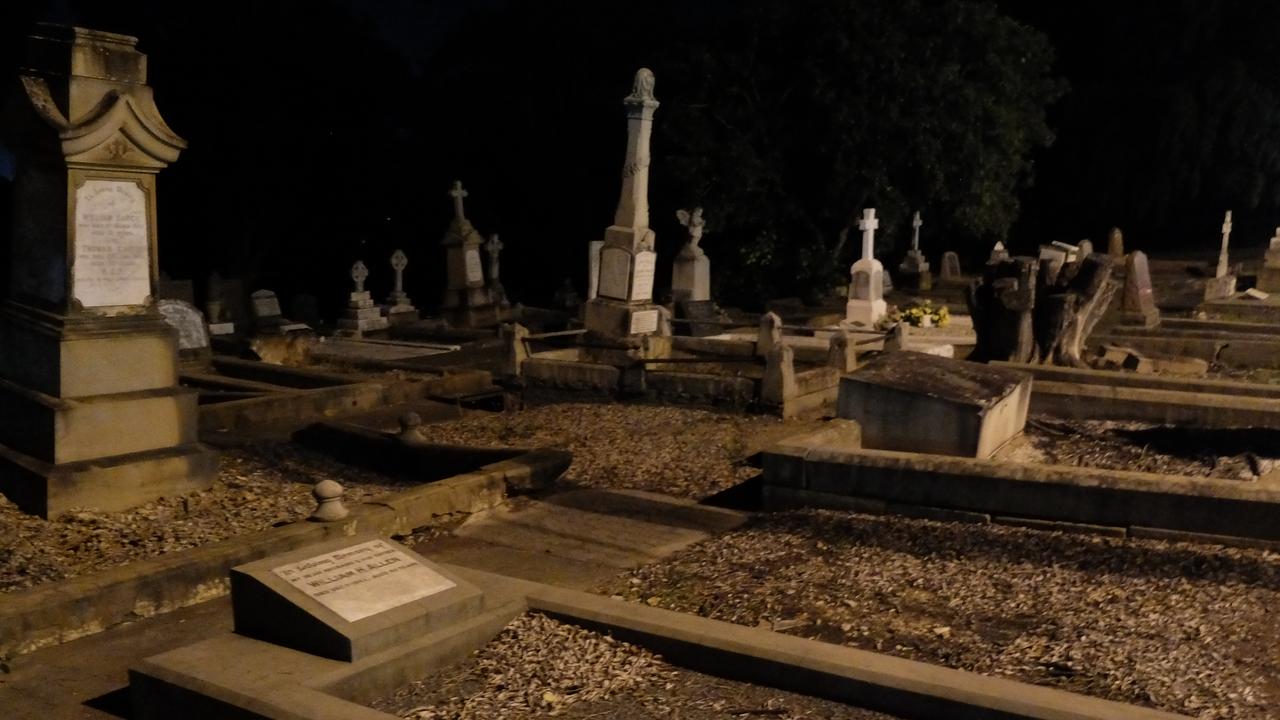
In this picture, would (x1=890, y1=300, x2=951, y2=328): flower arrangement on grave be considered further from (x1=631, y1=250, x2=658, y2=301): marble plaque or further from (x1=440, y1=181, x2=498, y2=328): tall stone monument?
(x1=440, y1=181, x2=498, y2=328): tall stone monument

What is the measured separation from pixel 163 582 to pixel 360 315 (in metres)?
16.6

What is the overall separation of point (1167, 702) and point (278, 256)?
30.6 metres

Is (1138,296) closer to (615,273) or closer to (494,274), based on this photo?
(615,273)

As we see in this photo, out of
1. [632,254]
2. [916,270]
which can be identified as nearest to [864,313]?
[632,254]

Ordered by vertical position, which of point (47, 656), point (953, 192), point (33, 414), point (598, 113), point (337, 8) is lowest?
point (47, 656)

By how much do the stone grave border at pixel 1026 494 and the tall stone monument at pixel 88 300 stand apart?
14.3 feet

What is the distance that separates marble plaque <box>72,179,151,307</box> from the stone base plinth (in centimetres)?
1370

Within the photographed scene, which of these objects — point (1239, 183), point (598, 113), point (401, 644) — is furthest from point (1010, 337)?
point (1239, 183)

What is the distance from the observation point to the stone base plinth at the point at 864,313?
65.5 ft

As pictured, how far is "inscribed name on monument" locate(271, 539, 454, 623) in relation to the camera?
195 inches

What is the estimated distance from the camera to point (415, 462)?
945cm

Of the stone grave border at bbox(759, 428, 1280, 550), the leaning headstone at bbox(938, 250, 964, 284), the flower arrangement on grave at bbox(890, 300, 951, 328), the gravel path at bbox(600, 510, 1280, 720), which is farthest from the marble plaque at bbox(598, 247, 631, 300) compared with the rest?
the leaning headstone at bbox(938, 250, 964, 284)

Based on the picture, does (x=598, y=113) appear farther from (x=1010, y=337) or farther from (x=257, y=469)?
(x=257, y=469)

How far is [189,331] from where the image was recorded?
50.0 ft
